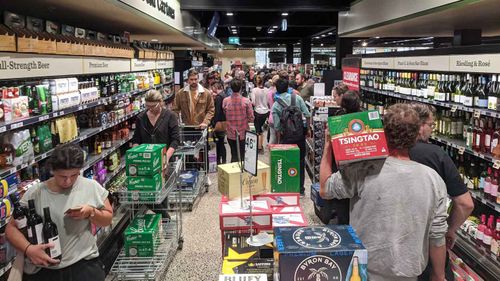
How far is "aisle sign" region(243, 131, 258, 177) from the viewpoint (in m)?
2.89

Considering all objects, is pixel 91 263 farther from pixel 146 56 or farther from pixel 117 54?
pixel 146 56

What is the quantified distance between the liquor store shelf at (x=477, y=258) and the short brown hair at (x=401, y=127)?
7.11 feet

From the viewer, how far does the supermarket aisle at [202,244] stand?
4406 mm

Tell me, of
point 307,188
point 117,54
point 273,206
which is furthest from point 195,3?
point 273,206

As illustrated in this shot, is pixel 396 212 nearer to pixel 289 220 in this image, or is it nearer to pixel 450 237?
pixel 289 220

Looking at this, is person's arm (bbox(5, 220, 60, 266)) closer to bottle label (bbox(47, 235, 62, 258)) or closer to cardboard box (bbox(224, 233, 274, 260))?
bottle label (bbox(47, 235, 62, 258))

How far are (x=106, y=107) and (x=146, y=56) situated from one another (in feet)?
6.40

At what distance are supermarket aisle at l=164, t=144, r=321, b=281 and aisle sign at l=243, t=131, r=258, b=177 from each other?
1735mm

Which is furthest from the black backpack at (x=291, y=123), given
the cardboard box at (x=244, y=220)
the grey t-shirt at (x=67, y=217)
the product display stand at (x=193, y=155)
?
the grey t-shirt at (x=67, y=217)

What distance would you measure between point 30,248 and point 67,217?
0.25 metres

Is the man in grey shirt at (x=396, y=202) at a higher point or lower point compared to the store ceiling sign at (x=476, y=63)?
lower

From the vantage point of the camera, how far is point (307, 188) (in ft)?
23.9

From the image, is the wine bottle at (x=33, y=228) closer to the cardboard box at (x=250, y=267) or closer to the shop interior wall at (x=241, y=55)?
the cardboard box at (x=250, y=267)

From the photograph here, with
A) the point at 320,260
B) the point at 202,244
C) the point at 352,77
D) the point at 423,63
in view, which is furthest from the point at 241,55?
the point at 320,260
